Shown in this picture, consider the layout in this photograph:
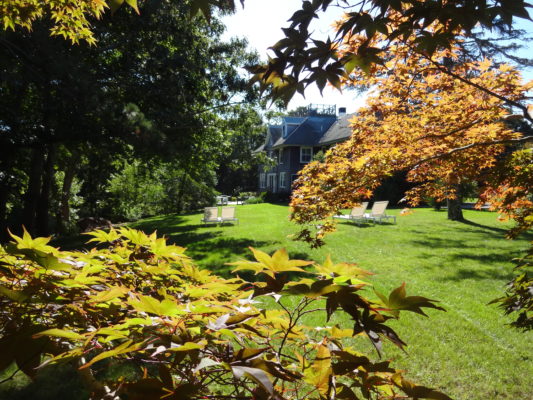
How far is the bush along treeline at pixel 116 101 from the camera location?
932 centimetres

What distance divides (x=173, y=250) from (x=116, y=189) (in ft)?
78.0

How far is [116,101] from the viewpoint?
1072 centimetres

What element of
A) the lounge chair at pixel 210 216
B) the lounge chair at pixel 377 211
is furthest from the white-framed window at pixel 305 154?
the lounge chair at pixel 210 216

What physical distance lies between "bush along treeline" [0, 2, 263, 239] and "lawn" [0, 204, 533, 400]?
13.3ft

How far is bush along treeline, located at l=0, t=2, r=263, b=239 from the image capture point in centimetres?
932

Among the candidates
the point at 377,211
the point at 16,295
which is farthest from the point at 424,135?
the point at 377,211

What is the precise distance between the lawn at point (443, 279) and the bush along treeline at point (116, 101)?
4059mm

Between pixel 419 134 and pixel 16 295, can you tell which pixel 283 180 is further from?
pixel 16 295

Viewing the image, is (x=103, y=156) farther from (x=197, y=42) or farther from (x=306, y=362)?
(x=306, y=362)

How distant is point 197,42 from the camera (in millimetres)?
13477

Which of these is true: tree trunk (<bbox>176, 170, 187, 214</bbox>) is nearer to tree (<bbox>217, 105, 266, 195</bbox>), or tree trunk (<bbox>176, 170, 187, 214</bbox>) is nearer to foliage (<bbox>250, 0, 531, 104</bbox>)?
tree (<bbox>217, 105, 266, 195</bbox>)

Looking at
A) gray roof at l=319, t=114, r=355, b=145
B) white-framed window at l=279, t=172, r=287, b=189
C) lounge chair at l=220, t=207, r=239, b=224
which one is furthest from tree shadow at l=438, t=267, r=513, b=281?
white-framed window at l=279, t=172, r=287, b=189

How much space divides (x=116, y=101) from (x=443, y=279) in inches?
409

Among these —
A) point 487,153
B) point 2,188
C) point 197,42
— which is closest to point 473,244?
point 487,153
